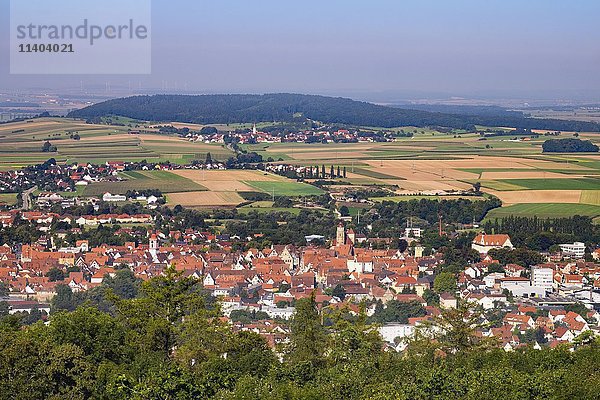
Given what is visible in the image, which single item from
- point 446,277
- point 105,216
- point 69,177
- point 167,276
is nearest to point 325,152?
point 69,177

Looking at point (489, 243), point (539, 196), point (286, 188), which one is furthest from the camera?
point (286, 188)

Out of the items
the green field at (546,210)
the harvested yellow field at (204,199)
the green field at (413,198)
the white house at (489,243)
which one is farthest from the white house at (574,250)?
the harvested yellow field at (204,199)

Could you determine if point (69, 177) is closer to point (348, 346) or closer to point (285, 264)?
point (285, 264)

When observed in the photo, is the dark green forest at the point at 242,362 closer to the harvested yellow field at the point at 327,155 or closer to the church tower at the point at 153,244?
the church tower at the point at 153,244

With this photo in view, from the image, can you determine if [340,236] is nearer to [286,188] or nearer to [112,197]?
[286,188]

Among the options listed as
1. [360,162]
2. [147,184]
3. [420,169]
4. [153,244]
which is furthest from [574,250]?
[360,162]

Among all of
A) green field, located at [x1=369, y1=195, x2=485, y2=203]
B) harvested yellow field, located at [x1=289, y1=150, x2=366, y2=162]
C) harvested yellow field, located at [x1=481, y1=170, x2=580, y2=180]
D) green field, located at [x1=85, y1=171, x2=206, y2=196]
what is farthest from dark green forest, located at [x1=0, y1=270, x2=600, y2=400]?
harvested yellow field, located at [x1=289, y1=150, x2=366, y2=162]
